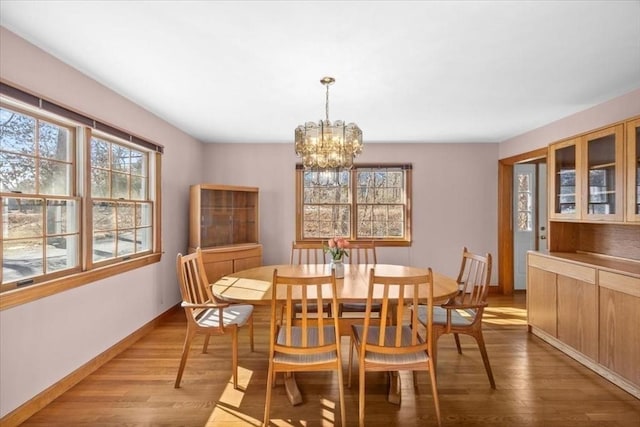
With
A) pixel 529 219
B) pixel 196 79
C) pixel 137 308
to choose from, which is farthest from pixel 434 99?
pixel 137 308

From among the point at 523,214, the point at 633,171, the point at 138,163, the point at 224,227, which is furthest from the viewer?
the point at 523,214

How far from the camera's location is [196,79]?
8.66 ft

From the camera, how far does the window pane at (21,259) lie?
6.50 ft

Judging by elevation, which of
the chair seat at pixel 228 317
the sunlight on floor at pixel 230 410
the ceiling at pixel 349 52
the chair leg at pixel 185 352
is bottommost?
the sunlight on floor at pixel 230 410

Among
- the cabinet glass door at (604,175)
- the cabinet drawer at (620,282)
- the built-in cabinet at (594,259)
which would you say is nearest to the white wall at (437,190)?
the built-in cabinet at (594,259)

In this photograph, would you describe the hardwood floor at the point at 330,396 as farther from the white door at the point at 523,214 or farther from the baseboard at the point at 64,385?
the white door at the point at 523,214

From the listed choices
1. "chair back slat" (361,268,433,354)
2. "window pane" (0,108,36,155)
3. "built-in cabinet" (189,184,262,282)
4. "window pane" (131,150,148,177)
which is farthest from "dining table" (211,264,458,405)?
"window pane" (131,150,148,177)

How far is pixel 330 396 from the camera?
229 centimetres

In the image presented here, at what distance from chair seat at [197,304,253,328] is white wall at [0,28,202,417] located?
0.91 meters

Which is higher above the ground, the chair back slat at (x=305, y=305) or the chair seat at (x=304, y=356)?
the chair back slat at (x=305, y=305)

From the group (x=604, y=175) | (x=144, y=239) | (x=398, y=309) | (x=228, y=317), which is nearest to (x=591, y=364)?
(x=604, y=175)

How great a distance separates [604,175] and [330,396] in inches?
113

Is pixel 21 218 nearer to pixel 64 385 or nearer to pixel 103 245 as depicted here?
pixel 103 245

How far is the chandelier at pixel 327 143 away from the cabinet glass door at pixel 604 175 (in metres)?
2.08
